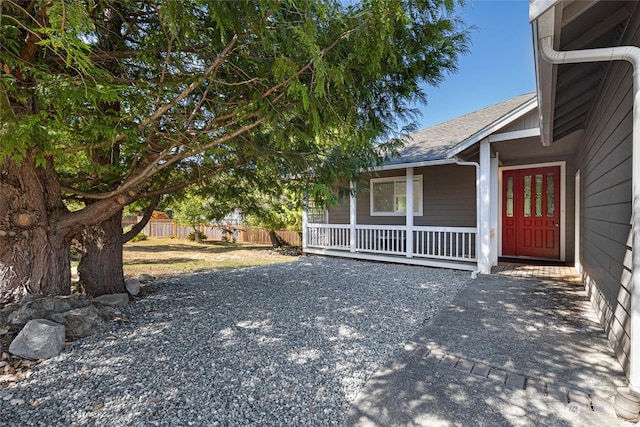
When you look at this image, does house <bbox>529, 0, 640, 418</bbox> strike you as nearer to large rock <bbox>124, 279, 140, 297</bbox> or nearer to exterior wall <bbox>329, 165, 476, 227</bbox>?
exterior wall <bbox>329, 165, 476, 227</bbox>

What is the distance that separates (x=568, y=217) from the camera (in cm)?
725

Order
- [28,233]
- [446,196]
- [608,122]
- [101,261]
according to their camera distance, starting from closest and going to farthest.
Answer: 1. [608,122]
2. [28,233]
3. [101,261]
4. [446,196]

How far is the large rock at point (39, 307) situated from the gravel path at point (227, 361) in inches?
22.1

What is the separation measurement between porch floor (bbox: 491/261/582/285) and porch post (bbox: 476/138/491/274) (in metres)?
0.38

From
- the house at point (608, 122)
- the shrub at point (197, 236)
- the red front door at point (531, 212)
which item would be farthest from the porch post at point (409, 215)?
the shrub at point (197, 236)

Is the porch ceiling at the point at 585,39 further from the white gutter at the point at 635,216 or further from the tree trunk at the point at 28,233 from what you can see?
the tree trunk at the point at 28,233

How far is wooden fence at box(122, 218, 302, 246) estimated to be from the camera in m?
13.1

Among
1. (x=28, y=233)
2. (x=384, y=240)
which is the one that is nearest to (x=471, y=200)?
(x=384, y=240)

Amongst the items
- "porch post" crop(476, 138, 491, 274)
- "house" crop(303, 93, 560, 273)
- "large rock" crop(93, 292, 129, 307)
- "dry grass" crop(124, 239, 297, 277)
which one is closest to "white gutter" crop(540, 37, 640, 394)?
"house" crop(303, 93, 560, 273)

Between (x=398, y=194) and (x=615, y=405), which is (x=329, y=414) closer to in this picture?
(x=615, y=405)

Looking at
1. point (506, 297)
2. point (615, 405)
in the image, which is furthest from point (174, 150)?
point (506, 297)

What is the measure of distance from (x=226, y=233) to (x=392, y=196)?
28.5ft

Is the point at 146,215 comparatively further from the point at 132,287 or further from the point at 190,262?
the point at 190,262

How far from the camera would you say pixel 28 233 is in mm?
3711
